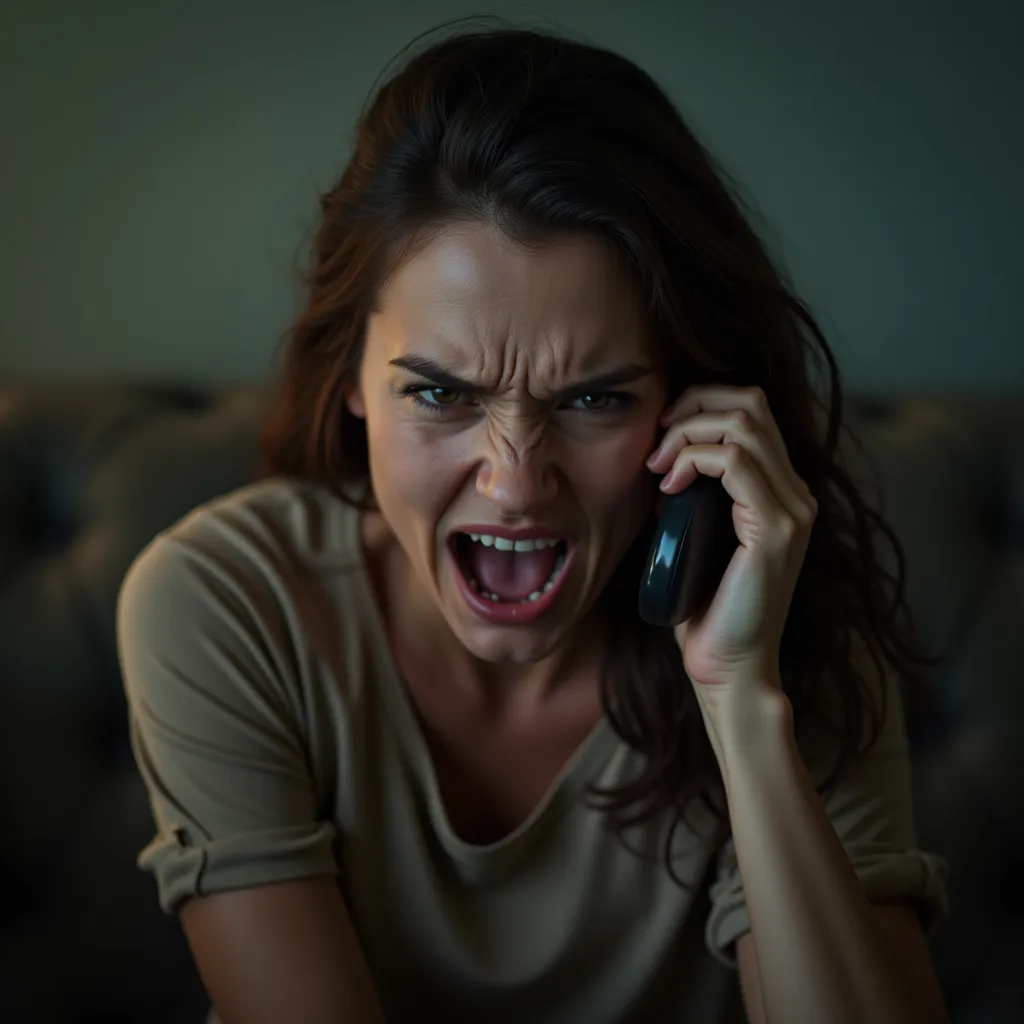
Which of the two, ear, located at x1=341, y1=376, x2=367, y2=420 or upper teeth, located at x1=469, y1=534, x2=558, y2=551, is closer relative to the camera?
upper teeth, located at x1=469, y1=534, x2=558, y2=551

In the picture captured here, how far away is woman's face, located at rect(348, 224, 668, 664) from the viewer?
845mm

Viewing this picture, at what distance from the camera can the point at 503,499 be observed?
861mm

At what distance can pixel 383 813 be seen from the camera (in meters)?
1.00

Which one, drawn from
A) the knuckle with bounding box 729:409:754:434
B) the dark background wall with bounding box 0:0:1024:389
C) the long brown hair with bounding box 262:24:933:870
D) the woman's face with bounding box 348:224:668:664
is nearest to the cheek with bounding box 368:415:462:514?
the woman's face with bounding box 348:224:668:664

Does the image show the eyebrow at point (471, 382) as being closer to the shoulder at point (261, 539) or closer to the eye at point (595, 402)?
the eye at point (595, 402)

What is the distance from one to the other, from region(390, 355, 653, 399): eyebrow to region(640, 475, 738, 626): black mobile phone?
11cm

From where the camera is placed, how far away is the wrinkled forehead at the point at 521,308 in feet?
2.76

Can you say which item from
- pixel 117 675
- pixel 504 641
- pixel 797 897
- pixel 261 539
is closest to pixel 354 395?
pixel 261 539

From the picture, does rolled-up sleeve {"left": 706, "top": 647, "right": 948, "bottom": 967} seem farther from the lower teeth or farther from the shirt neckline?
the lower teeth

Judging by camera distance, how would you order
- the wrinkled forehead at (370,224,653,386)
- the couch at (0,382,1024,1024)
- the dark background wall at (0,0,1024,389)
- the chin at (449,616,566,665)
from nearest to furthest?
the wrinkled forehead at (370,224,653,386) → the chin at (449,616,566,665) → the couch at (0,382,1024,1024) → the dark background wall at (0,0,1024,389)

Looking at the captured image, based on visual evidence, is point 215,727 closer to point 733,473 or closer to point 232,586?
point 232,586

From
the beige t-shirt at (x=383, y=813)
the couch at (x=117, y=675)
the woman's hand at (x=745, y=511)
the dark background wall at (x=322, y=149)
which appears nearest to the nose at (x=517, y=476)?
the woman's hand at (x=745, y=511)

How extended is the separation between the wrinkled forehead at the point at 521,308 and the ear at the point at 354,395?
0.49 feet

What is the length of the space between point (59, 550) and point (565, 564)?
0.55 metres
